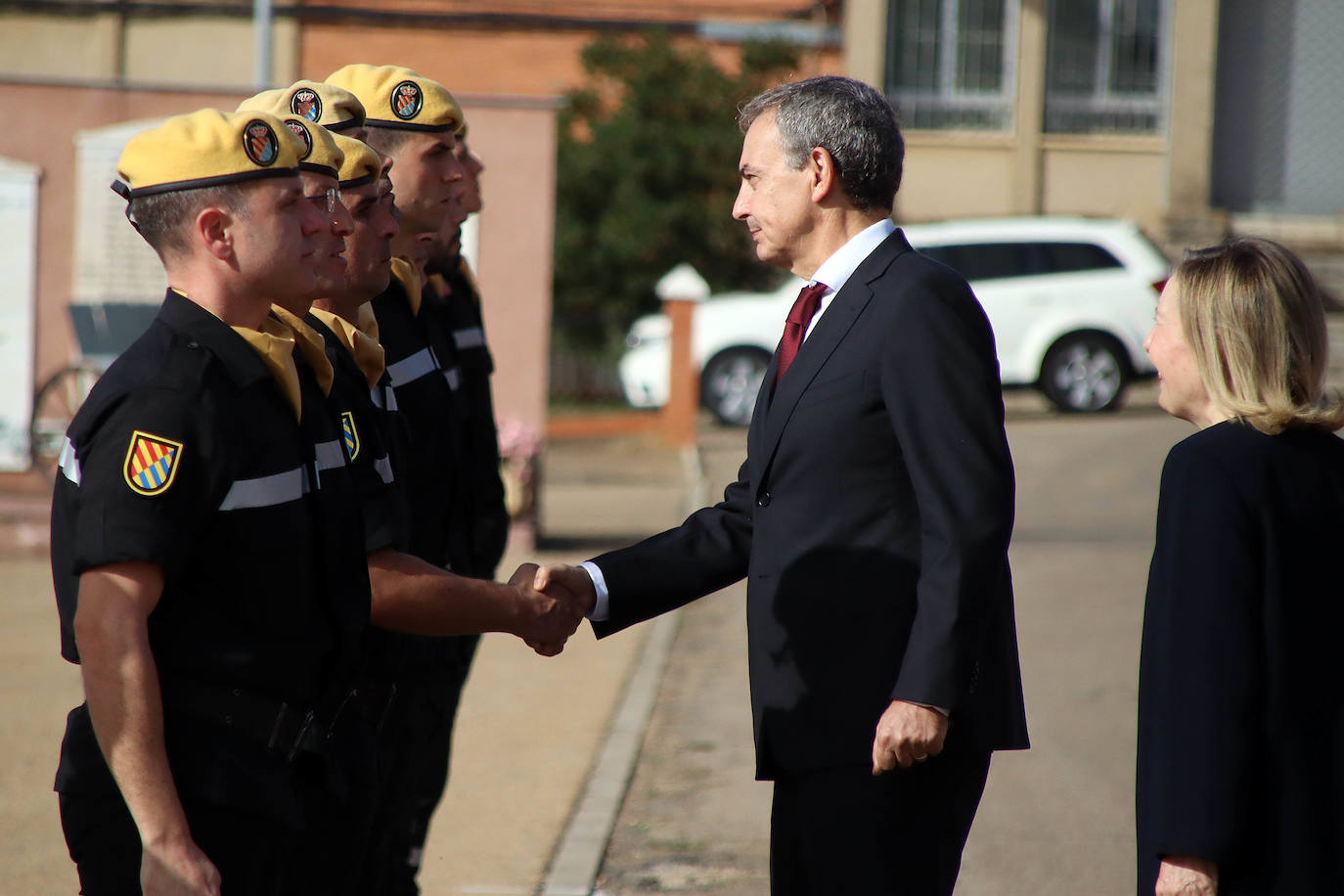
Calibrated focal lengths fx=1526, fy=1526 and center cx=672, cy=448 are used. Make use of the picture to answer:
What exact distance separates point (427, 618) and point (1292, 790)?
154cm

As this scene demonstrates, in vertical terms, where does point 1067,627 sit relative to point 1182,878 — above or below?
below

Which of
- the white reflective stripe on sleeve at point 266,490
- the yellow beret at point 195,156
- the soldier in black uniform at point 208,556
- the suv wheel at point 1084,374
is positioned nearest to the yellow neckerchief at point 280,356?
the soldier in black uniform at point 208,556

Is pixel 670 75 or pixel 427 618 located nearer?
pixel 427 618

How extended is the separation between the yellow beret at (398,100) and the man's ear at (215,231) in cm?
130

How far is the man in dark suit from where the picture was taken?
2.59 m

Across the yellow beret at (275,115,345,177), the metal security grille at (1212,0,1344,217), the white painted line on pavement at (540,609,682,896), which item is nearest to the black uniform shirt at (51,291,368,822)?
the yellow beret at (275,115,345,177)

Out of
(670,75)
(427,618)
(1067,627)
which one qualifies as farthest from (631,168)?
(427,618)

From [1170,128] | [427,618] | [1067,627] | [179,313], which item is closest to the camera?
[179,313]

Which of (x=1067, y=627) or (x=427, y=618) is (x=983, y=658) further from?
(x=1067, y=627)

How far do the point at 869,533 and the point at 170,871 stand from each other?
1275 mm

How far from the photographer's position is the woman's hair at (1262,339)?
2.44m

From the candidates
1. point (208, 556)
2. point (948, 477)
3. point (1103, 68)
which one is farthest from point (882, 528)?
point (1103, 68)

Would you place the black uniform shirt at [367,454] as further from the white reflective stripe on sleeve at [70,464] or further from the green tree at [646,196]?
the green tree at [646,196]

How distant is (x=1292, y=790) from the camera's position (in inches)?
93.6
